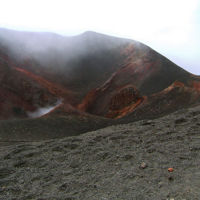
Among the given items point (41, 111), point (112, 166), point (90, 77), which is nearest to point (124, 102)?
point (90, 77)

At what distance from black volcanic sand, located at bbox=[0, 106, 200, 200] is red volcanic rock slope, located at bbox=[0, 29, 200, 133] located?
4877 millimetres

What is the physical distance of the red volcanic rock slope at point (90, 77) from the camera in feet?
43.7

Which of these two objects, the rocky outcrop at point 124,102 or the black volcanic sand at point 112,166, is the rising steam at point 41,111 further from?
the black volcanic sand at point 112,166

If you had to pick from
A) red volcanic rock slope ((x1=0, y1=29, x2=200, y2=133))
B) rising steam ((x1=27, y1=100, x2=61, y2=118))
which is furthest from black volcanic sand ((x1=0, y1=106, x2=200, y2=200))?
rising steam ((x1=27, y1=100, x2=61, y2=118))

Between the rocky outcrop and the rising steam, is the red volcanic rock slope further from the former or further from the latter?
the rising steam

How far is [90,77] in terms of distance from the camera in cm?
1920

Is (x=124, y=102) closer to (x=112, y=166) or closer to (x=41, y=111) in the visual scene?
(x=41, y=111)

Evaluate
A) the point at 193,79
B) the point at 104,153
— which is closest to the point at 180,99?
the point at 193,79

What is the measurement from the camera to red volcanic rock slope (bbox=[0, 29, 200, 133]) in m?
13.3

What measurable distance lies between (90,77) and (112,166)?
1565cm

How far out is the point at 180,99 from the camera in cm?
1230

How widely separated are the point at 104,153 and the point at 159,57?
52.1ft

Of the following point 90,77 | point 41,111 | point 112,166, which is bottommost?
point 41,111

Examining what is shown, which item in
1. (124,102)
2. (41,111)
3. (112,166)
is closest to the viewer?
(112,166)
